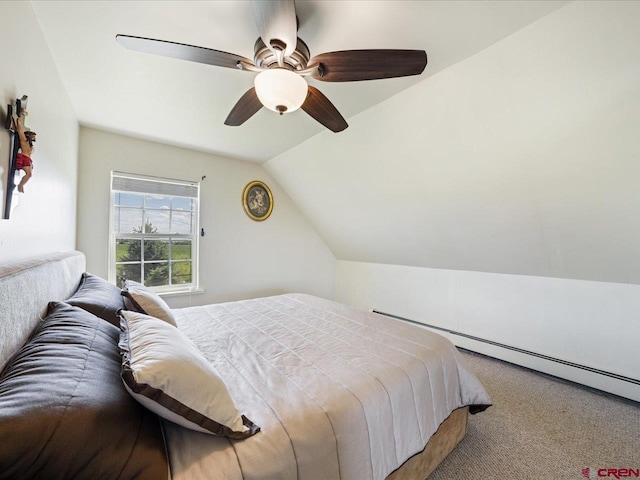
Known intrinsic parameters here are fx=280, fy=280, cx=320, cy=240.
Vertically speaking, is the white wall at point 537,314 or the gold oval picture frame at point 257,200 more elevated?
the gold oval picture frame at point 257,200

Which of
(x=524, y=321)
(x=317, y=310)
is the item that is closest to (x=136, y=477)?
(x=317, y=310)

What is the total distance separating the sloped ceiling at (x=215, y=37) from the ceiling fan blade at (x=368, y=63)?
0.26 meters

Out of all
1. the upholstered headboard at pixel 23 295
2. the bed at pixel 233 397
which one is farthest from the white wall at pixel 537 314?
the upholstered headboard at pixel 23 295

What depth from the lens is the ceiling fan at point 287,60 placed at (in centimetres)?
123

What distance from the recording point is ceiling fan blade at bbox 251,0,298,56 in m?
1.06

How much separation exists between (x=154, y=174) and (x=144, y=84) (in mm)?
1307

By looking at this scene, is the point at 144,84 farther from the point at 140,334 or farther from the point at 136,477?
the point at 136,477

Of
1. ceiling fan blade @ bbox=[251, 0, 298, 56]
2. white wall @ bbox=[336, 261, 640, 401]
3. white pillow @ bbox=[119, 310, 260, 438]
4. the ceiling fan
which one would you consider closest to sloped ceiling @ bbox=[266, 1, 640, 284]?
white wall @ bbox=[336, 261, 640, 401]

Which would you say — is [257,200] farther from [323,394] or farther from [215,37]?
[323,394]

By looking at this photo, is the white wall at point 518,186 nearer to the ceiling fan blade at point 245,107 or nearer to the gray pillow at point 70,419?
the ceiling fan blade at point 245,107

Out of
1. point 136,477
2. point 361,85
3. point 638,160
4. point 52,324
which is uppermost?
point 361,85

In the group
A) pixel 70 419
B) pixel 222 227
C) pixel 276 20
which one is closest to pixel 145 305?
pixel 70 419

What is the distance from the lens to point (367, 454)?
3.53 feet

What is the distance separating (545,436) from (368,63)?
2.48m
